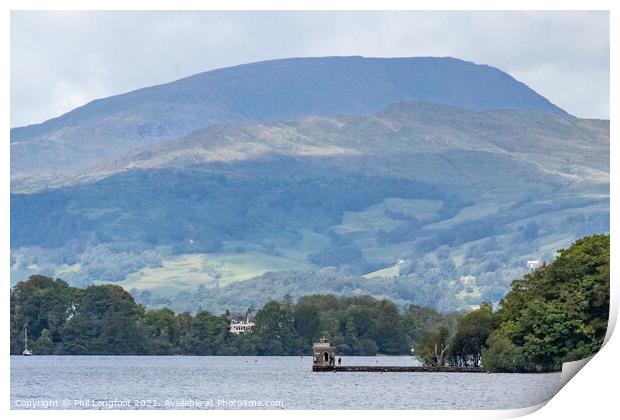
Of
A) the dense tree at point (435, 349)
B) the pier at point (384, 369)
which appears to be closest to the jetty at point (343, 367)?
the pier at point (384, 369)

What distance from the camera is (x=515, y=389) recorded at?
5175cm

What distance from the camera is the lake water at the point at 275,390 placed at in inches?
1817

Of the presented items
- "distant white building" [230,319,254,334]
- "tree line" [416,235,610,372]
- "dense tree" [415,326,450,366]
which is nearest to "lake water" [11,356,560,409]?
"tree line" [416,235,610,372]

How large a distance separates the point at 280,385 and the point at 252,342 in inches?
2479

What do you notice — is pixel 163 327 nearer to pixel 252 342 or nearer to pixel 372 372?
pixel 252 342

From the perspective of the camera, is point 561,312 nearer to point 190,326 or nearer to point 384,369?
point 384,369

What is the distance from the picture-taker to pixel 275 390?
187 feet

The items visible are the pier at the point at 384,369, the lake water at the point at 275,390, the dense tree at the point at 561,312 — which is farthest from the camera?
the pier at the point at 384,369

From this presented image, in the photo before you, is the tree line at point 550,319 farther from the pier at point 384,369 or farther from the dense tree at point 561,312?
the pier at point 384,369

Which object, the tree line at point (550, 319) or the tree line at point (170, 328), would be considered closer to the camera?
the tree line at point (550, 319)

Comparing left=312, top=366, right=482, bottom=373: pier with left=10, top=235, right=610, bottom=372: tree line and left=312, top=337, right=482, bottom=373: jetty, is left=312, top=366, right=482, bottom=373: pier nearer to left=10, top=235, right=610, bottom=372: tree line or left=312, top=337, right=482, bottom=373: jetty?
left=312, top=337, right=482, bottom=373: jetty

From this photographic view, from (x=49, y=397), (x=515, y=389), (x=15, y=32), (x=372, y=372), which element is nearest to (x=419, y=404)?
(x=515, y=389)

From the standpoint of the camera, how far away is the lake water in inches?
1817
